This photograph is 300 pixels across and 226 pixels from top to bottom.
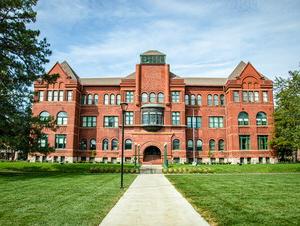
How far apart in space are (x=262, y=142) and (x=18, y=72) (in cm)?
3755

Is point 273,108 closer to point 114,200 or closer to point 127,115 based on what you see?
point 127,115

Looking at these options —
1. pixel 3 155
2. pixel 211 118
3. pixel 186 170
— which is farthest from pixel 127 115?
pixel 3 155

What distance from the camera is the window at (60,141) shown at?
1849 inches

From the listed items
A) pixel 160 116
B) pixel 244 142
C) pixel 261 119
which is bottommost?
pixel 244 142

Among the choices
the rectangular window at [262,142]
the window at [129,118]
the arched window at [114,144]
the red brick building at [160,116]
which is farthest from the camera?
the arched window at [114,144]

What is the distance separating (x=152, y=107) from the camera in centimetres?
4662

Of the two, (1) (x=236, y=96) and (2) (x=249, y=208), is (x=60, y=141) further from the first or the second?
(2) (x=249, y=208)

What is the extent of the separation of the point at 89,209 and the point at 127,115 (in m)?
39.9

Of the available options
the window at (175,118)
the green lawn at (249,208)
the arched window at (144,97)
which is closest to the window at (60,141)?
the arched window at (144,97)

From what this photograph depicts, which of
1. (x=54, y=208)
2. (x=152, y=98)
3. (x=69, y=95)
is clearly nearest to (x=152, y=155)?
(x=152, y=98)

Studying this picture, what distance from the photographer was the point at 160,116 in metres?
47.1

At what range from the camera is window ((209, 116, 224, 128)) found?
164 feet

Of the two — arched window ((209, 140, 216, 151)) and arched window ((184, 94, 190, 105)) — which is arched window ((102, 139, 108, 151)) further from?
arched window ((209, 140, 216, 151))

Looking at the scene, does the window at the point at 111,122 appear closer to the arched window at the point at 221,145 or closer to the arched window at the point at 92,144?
the arched window at the point at 92,144
